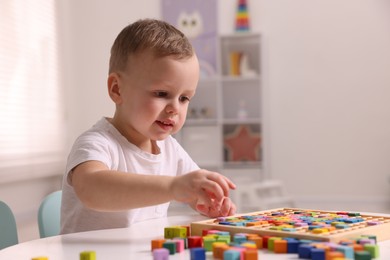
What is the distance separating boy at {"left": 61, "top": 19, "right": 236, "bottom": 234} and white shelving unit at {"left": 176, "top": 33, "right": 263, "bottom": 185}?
3325 mm

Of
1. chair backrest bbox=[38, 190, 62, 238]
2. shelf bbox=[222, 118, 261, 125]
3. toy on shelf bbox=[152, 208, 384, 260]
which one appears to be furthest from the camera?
shelf bbox=[222, 118, 261, 125]

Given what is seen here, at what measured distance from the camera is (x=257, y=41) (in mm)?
4758

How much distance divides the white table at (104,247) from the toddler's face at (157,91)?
25 centimetres

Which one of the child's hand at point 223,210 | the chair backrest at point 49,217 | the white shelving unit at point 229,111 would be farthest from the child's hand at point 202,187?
the white shelving unit at point 229,111

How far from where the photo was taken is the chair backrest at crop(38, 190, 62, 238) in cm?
A: 145

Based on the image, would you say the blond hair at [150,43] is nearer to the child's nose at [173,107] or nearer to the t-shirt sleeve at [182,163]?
the child's nose at [173,107]

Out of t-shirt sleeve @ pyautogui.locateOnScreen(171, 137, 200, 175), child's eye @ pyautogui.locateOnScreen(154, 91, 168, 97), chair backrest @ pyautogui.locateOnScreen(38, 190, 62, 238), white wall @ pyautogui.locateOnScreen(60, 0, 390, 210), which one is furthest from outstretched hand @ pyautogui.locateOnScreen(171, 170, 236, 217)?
white wall @ pyautogui.locateOnScreen(60, 0, 390, 210)

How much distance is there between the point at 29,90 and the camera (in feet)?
9.66

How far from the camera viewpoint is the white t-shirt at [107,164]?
1123 millimetres

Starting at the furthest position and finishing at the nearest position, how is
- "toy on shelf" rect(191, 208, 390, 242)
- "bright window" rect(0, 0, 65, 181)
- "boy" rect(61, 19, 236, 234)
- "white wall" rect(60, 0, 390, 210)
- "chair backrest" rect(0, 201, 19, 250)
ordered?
"white wall" rect(60, 0, 390, 210), "bright window" rect(0, 0, 65, 181), "chair backrest" rect(0, 201, 19, 250), "boy" rect(61, 19, 236, 234), "toy on shelf" rect(191, 208, 390, 242)

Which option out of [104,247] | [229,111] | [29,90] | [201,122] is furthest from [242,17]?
[104,247]

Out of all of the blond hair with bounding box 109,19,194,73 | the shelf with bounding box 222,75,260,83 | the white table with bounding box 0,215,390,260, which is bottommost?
the white table with bounding box 0,215,390,260

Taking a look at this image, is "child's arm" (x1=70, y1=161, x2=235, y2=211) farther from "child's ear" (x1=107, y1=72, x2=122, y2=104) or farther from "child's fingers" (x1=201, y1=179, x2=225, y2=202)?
"child's ear" (x1=107, y1=72, x2=122, y2=104)

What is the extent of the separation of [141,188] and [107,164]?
0.20 meters
